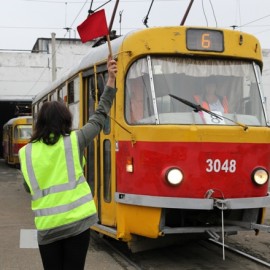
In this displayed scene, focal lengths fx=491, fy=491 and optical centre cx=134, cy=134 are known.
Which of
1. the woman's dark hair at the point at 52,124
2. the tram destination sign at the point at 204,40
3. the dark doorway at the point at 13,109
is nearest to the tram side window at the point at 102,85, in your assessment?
the tram destination sign at the point at 204,40

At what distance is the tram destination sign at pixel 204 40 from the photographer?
5.91 metres

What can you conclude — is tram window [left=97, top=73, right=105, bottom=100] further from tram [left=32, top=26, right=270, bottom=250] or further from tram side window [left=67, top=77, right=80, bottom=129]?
tram side window [left=67, top=77, right=80, bottom=129]

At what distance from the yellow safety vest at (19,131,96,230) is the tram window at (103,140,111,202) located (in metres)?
3.12

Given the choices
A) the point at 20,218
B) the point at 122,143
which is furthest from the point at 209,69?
the point at 20,218

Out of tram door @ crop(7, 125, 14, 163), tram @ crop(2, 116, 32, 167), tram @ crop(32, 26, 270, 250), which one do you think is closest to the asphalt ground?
tram @ crop(32, 26, 270, 250)

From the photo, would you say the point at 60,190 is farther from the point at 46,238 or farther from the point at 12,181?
the point at 12,181

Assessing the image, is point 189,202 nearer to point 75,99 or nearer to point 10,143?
point 75,99

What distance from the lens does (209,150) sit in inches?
216

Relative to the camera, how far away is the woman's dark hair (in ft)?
10.5

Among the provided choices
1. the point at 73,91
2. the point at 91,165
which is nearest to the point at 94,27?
the point at 91,165

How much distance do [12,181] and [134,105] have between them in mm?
13518

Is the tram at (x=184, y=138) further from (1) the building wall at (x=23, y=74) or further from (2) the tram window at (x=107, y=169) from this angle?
(1) the building wall at (x=23, y=74)

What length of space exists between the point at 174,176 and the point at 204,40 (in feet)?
5.71

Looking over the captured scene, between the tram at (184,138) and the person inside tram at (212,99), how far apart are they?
2cm
